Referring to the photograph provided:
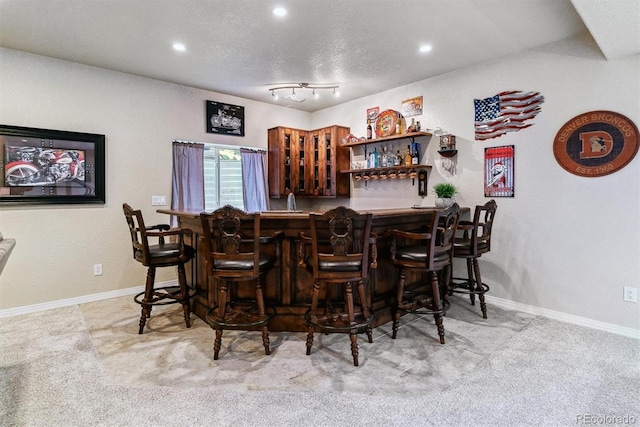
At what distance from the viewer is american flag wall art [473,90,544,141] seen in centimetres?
352

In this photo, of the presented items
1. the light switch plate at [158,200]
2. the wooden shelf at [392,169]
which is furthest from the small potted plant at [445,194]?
the light switch plate at [158,200]

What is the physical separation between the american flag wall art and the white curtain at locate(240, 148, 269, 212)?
129 inches

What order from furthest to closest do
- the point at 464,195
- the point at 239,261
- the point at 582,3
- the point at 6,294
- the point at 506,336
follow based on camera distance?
the point at 464,195
the point at 6,294
the point at 506,336
the point at 239,261
the point at 582,3

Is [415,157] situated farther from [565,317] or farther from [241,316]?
[241,316]

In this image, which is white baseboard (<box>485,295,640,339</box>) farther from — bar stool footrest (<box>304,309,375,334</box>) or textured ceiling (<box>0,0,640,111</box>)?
textured ceiling (<box>0,0,640,111</box>)

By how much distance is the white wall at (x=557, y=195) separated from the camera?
3002 mm

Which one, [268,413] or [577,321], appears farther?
[577,321]

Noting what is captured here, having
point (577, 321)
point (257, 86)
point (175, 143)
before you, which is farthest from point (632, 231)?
point (175, 143)

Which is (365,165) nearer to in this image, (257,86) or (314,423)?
(257,86)

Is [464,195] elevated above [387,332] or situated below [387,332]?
above

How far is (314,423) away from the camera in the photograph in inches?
71.0

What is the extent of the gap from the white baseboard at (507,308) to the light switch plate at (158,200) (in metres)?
1.13

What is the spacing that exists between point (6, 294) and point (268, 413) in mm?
3475

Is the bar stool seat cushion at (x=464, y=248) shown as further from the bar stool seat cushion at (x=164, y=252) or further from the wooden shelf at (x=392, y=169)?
the bar stool seat cushion at (x=164, y=252)
